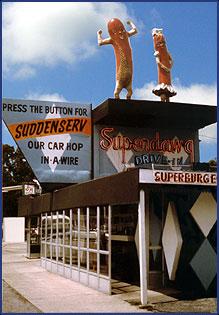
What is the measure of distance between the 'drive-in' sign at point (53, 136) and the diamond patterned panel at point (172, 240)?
27.2ft

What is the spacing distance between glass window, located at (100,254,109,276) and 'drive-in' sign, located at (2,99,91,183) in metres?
7.64

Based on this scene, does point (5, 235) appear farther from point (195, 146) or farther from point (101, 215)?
point (101, 215)

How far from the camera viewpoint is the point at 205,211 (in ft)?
44.1

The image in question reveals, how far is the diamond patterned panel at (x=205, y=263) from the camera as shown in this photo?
521 inches

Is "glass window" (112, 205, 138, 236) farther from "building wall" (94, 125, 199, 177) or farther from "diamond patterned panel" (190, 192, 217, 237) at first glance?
"building wall" (94, 125, 199, 177)

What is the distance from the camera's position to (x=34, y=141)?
832 inches

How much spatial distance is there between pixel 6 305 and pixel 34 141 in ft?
32.1

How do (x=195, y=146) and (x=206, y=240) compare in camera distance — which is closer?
(x=206, y=240)

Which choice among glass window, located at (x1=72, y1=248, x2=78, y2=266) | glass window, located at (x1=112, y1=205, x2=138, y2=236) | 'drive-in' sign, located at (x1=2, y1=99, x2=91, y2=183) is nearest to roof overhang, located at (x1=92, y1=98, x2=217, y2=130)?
'drive-in' sign, located at (x1=2, y1=99, x2=91, y2=183)

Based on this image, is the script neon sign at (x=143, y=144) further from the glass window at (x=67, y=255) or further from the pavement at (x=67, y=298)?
the pavement at (x=67, y=298)

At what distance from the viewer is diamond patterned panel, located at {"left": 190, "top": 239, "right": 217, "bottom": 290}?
1323cm

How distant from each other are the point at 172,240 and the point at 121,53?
35.0 ft

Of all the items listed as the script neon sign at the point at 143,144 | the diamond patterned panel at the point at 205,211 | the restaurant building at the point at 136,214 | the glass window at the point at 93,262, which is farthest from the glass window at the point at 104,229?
the script neon sign at the point at 143,144

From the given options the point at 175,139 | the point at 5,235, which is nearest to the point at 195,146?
the point at 175,139
